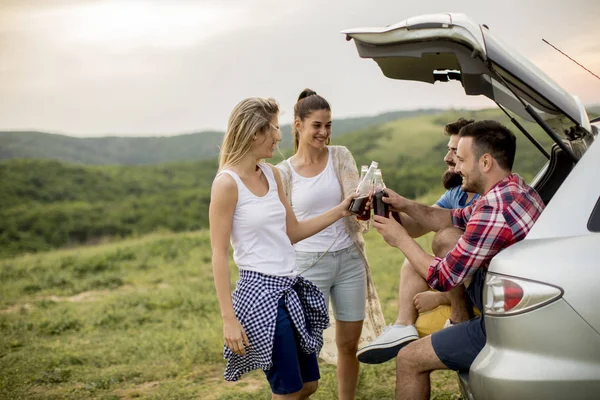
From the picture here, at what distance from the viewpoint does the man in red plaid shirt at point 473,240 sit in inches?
121

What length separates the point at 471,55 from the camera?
9.46 feet

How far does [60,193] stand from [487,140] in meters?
34.7

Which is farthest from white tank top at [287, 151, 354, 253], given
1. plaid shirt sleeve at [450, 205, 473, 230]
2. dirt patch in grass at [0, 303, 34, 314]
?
dirt patch in grass at [0, 303, 34, 314]

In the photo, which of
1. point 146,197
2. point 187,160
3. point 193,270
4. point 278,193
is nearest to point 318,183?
point 278,193

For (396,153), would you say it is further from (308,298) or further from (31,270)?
(308,298)

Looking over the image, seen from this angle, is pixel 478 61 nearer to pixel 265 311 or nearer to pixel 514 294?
pixel 514 294

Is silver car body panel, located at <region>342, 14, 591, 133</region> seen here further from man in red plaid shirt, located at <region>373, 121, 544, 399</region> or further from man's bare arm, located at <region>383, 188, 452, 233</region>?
man's bare arm, located at <region>383, 188, 452, 233</region>

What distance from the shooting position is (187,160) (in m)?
47.8

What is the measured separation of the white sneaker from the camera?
3771 mm

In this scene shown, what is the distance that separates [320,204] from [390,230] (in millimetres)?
1002

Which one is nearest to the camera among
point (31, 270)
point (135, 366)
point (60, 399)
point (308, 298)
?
point (308, 298)

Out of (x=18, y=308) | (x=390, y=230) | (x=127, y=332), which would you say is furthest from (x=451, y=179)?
(x=18, y=308)

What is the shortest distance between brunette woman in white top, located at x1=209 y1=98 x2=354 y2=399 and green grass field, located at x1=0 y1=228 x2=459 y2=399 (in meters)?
1.98

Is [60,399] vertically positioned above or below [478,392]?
below
